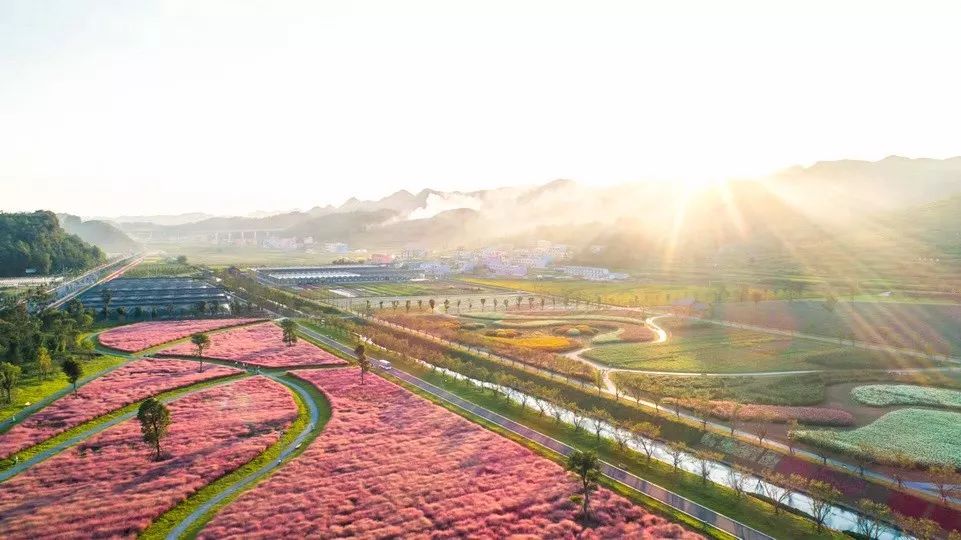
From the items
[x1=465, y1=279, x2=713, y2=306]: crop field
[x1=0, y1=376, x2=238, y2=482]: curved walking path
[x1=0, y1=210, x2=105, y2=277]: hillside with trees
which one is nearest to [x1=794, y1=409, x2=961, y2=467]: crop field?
[x1=0, y1=376, x2=238, y2=482]: curved walking path

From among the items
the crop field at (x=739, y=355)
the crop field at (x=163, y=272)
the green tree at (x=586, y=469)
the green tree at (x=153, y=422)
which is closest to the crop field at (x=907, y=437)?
the crop field at (x=739, y=355)

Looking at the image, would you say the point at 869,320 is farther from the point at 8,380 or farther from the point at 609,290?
the point at 8,380

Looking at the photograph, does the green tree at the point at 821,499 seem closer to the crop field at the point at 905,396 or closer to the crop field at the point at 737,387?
the crop field at the point at 737,387

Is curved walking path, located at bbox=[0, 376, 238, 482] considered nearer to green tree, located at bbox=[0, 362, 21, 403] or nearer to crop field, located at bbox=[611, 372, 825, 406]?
green tree, located at bbox=[0, 362, 21, 403]

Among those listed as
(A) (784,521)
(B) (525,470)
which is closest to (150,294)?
(B) (525,470)

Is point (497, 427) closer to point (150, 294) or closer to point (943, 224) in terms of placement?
point (150, 294)

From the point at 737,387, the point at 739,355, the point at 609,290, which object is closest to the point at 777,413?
the point at 737,387
